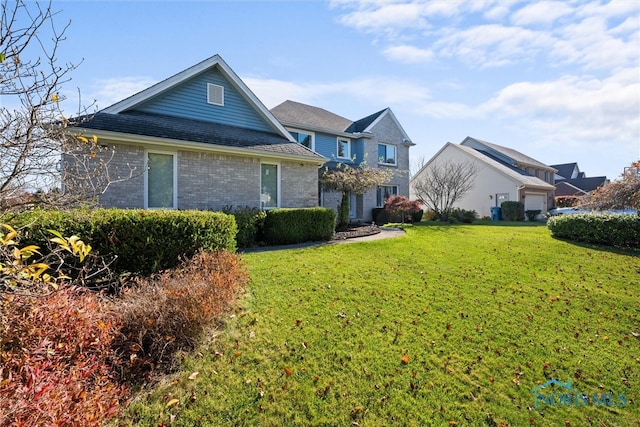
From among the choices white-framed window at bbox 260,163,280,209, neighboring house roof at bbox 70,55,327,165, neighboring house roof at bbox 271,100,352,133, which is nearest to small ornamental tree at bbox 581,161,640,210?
neighboring house roof at bbox 70,55,327,165

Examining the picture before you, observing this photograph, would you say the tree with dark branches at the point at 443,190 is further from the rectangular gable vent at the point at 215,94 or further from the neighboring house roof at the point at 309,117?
the rectangular gable vent at the point at 215,94

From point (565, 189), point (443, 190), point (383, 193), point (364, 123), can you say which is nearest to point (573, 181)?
point (565, 189)

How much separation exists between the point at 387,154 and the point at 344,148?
4051mm

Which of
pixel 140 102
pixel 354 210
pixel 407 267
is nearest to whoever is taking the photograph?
pixel 407 267

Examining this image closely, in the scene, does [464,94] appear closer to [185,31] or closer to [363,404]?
[185,31]

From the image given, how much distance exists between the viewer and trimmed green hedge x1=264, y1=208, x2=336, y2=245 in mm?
10922

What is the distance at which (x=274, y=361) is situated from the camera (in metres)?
3.85

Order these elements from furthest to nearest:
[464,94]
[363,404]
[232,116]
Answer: [232,116] < [464,94] < [363,404]

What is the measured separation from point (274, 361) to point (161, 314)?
1.63 metres

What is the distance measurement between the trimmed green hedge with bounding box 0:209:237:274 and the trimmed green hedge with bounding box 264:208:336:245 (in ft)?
12.8

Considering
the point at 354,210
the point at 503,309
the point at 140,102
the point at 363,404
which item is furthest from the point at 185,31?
the point at 354,210

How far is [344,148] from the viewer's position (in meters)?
22.3

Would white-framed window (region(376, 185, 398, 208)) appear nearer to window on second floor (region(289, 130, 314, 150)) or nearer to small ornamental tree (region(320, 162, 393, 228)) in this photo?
small ornamental tree (region(320, 162, 393, 228))

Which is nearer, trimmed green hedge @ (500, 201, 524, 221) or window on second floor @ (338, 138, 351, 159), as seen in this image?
window on second floor @ (338, 138, 351, 159)
